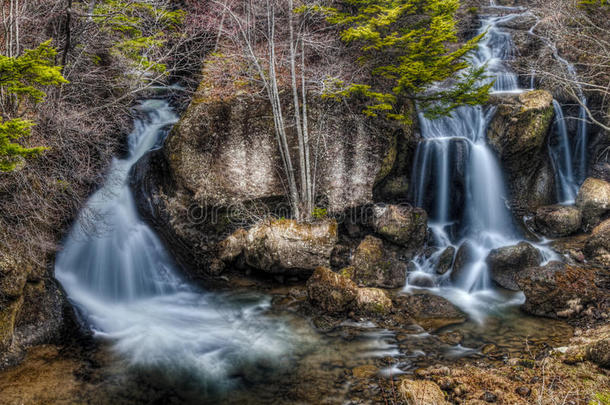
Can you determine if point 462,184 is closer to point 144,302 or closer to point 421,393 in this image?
point 421,393

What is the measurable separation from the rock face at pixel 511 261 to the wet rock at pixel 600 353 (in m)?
3.64

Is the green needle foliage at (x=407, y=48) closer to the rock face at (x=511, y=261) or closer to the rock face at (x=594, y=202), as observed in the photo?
the rock face at (x=511, y=261)

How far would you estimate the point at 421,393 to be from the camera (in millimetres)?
4457

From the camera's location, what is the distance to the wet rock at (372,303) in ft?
23.6

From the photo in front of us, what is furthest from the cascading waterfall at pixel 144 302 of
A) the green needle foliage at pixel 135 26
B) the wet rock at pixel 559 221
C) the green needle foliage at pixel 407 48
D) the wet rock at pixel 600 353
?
the wet rock at pixel 559 221

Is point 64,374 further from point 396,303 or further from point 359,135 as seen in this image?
point 359,135

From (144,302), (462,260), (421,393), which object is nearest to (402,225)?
(462,260)

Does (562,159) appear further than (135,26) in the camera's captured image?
Yes

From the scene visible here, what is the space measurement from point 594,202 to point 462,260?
15.1ft

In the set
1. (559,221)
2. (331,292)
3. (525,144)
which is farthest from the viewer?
(525,144)

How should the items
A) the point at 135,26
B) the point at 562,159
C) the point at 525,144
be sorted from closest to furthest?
the point at 135,26 → the point at 525,144 → the point at 562,159

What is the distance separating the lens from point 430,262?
31.5 feet

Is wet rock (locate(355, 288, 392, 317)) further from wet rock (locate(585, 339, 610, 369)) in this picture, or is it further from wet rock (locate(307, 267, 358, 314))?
wet rock (locate(585, 339, 610, 369))

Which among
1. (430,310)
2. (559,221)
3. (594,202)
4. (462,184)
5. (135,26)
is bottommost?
(430,310)
